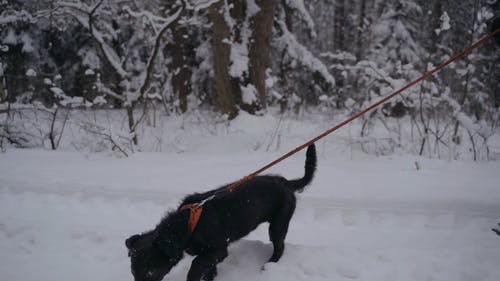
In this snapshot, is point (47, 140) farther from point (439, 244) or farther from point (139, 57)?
point (139, 57)

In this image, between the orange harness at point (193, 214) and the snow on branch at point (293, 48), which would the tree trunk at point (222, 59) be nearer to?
the snow on branch at point (293, 48)

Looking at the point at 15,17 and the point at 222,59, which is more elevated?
the point at 15,17

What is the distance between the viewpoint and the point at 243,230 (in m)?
3.15

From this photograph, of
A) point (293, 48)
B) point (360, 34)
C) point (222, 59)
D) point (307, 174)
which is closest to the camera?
point (307, 174)

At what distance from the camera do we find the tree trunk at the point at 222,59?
8961 mm

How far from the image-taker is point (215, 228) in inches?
115

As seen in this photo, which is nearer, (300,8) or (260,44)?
(260,44)

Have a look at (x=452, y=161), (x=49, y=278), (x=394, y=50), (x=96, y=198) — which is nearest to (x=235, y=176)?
(x=96, y=198)

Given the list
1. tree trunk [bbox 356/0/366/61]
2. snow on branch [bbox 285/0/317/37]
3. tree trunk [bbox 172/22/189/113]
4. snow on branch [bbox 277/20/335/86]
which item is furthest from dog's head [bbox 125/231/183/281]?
tree trunk [bbox 356/0/366/61]

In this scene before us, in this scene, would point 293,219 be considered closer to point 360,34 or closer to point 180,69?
point 180,69

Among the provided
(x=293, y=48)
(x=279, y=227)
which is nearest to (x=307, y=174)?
(x=279, y=227)

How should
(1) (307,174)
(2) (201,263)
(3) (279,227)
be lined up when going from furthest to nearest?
(1) (307,174) → (3) (279,227) → (2) (201,263)

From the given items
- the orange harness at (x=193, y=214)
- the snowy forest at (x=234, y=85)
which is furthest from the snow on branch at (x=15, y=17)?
the orange harness at (x=193, y=214)

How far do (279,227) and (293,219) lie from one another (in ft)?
4.11
